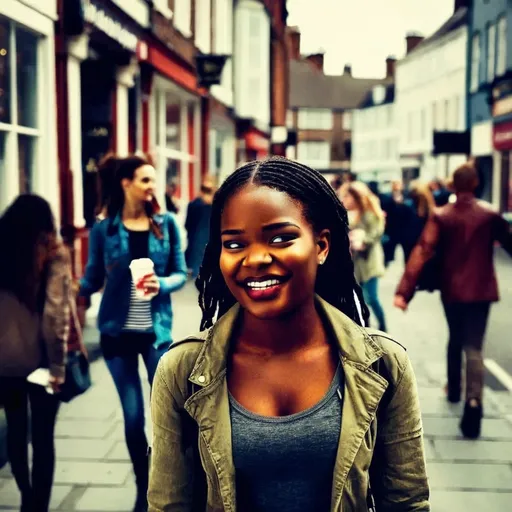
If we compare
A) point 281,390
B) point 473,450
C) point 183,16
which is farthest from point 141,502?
point 183,16

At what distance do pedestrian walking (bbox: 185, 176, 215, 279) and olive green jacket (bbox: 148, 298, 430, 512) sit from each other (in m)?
9.00

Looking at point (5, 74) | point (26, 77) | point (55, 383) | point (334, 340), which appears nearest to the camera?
point (334, 340)

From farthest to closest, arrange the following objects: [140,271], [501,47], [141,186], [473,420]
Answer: [501,47] → [473,420] → [141,186] → [140,271]

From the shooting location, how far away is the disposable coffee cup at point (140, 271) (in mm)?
3834

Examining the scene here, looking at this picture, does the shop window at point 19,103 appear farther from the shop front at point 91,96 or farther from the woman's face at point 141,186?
the woman's face at point 141,186

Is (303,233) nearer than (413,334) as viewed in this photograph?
Yes

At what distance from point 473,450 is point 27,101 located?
5.25 m

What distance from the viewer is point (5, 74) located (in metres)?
7.04

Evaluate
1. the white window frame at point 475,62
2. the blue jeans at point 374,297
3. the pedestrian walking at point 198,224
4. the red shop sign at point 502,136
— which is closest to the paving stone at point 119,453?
the blue jeans at point 374,297

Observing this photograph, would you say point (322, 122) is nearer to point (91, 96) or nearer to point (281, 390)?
point (91, 96)

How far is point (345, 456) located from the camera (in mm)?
1760

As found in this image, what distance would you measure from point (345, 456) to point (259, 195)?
0.60 m

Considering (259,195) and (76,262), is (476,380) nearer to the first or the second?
(259,195)

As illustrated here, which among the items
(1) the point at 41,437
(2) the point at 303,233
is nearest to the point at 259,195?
(2) the point at 303,233
